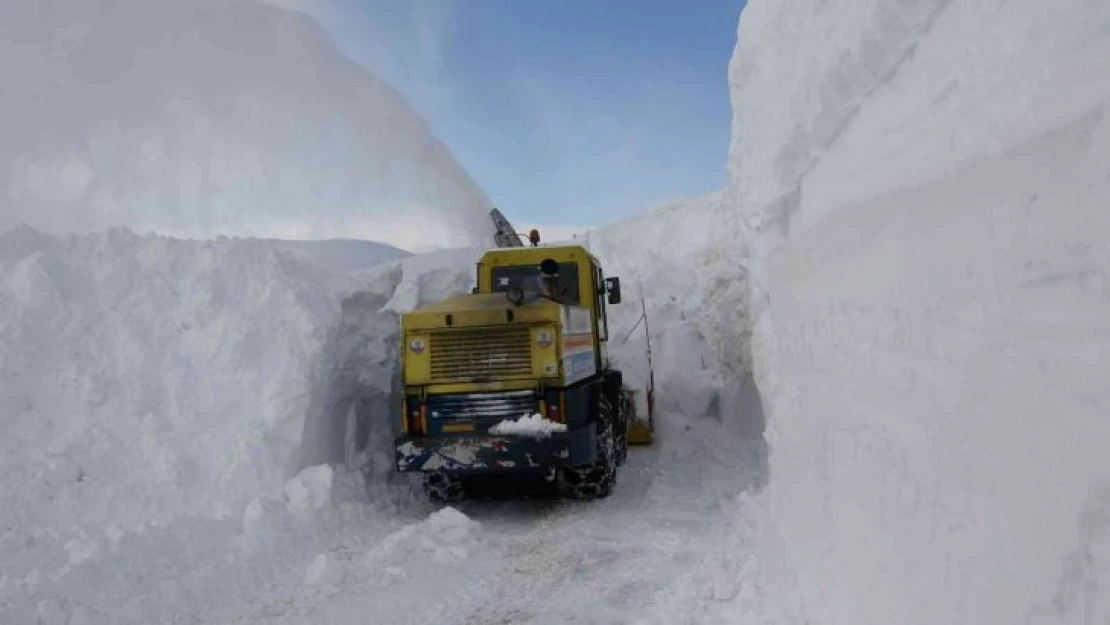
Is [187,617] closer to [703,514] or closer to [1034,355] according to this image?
[703,514]

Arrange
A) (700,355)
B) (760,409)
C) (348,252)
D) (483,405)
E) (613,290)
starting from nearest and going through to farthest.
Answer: (483,405), (613,290), (760,409), (700,355), (348,252)

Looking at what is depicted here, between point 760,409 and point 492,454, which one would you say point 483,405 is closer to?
point 492,454

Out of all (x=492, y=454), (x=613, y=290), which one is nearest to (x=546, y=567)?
(x=492, y=454)

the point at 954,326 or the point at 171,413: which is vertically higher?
the point at 954,326

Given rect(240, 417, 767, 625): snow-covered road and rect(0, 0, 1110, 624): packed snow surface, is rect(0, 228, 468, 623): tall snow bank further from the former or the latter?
rect(240, 417, 767, 625): snow-covered road

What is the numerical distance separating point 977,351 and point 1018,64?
38.3 inches

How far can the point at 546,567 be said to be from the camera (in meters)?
6.11

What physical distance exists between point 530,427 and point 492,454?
43 centimetres

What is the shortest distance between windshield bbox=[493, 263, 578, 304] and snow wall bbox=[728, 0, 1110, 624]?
4.52 m

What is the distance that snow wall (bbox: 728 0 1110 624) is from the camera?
2039 mm

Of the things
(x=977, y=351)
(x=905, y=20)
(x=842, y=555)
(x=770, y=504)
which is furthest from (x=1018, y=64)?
(x=770, y=504)

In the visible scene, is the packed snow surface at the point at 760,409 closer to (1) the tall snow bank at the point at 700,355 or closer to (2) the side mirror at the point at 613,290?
(1) the tall snow bank at the point at 700,355

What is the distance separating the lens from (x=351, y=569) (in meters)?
6.15

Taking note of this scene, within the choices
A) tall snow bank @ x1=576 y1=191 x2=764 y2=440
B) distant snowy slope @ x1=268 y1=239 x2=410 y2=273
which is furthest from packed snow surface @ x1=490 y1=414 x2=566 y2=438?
distant snowy slope @ x1=268 y1=239 x2=410 y2=273
